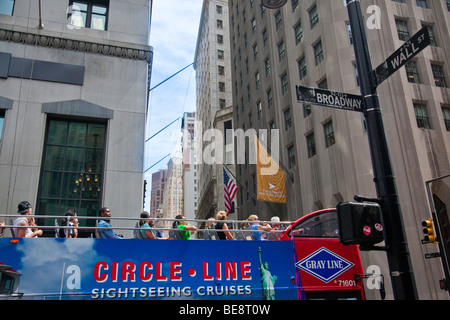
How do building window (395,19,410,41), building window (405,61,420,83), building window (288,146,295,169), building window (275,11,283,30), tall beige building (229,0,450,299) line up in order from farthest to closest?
building window (275,11,283,30), building window (288,146,295,169), building window (395,19,410,41), building window (405,61,420,83), tall beige building (229,0,450,299)

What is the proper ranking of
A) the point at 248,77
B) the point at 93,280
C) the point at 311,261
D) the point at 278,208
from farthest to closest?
the point at 248,77 → the point at 278,208 → the point at 311,261 → the point at 93,280

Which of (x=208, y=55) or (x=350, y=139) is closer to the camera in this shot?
(x=350, y=139)

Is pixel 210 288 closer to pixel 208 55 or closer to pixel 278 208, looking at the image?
pixel 278 208

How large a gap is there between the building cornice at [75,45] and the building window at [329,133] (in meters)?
14.5

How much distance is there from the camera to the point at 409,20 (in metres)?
25.8

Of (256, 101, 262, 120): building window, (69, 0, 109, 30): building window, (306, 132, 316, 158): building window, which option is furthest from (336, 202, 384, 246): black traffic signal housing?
(256, 101, 262, 120): building window

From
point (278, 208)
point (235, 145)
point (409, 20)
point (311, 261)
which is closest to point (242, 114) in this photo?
point (235, 145)

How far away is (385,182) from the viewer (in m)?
5.09

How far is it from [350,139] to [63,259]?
20.0m

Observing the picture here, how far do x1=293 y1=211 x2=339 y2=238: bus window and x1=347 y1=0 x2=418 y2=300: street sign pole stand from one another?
10.4ft

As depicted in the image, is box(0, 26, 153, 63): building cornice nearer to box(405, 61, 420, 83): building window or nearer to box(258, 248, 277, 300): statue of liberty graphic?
box(258, 248, 277, 300): statue of liberty graphic

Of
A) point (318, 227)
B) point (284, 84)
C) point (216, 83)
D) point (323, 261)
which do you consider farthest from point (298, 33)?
point (216, 83)

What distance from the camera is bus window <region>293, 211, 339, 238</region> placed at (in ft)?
26.7

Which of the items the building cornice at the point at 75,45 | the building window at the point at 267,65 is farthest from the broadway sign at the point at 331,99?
the building window at the point at 267,65
